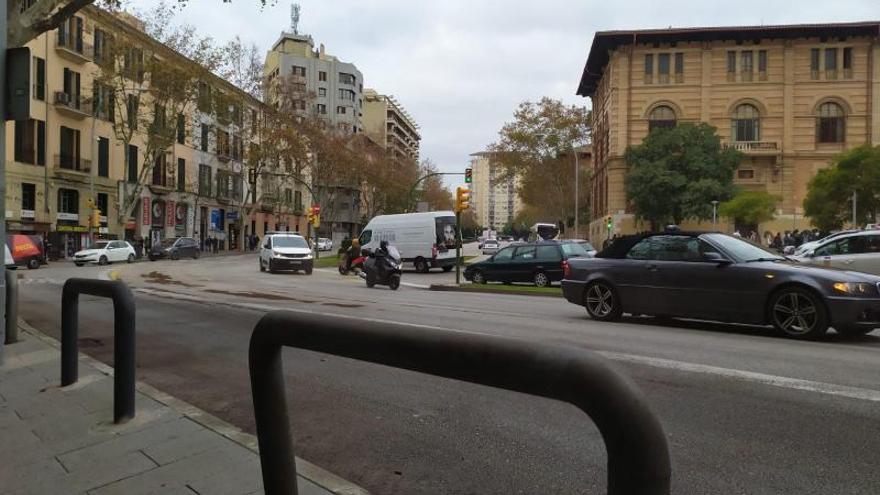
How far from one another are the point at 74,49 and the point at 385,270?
1294 inches

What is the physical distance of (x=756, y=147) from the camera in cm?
5225

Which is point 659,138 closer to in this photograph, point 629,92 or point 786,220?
point 629,92

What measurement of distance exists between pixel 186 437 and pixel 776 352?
19.5 ft

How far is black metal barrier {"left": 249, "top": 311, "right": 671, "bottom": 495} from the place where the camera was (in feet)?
5.11

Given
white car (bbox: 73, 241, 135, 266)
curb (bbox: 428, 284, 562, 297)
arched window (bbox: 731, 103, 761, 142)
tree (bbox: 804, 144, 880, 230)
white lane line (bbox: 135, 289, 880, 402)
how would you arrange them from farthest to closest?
arched window (bbox: 731, 103, 761, 142) < tree (bbox: 804, 144, 880, 230) < white car (bbox: 73, 241, 135, 266) < curb (bbox: 428, 284, 562, 297) < white lane line (bbox: 135, 289, 880, 402)

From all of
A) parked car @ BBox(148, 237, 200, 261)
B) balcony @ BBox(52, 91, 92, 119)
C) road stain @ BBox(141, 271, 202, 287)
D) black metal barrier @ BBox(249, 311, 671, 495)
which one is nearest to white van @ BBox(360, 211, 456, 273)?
road stain @ BBox(141, 271, 202, 287)

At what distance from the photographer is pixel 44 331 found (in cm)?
955

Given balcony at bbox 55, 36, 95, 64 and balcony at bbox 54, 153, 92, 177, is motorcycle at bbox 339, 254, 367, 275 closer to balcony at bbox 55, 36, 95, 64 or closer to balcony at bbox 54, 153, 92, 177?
balcony at bbox 54, 153, 92, 177

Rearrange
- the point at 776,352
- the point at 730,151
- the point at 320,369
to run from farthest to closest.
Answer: the point at 730,151 < the point at 776,352 < the point at 320,369

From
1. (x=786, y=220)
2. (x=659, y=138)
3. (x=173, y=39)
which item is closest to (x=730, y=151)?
(x=659, y=138)

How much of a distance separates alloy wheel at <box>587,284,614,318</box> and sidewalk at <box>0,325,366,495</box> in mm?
6855

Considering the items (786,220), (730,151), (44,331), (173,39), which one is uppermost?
(173,39)

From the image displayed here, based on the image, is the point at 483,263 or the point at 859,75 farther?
the point at 859,75

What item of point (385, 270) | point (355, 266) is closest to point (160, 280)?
point (355, 266)
